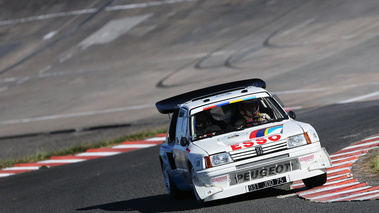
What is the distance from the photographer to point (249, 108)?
→ 36.2 ft

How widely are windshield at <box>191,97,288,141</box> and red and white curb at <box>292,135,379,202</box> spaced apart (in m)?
1.14

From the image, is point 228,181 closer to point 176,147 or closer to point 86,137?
point 176,147

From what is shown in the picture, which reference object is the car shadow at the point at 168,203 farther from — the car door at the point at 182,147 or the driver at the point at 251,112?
the driver at the point at 251,112

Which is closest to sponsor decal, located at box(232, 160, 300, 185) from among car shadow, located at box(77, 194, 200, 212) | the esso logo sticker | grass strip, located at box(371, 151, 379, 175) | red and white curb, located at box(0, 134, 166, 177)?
the esso logo sticker

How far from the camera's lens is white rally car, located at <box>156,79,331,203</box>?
9.64m

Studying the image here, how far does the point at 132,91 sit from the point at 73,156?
10941 mm

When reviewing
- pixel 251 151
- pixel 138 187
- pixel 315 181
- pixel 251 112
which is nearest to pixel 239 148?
pixel 251 151

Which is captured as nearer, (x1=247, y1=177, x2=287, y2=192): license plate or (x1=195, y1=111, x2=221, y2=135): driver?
(x1=247, y1=177, x2=287, y2=192): license plate

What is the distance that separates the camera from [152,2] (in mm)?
43938

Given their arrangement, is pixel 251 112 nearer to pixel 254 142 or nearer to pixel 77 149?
pixel 254 142

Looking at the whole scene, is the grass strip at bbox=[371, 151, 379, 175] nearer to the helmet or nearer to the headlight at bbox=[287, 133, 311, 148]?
the headlight at bbox=[287, 133, 311, 148]

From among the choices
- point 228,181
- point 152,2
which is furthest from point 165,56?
point 228,181

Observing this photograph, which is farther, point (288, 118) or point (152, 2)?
point (152, 2)

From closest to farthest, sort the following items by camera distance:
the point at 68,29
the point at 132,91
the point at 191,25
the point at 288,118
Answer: the point at 288,118
the point at 132,91
the point at 191,25
the point at 68,29
